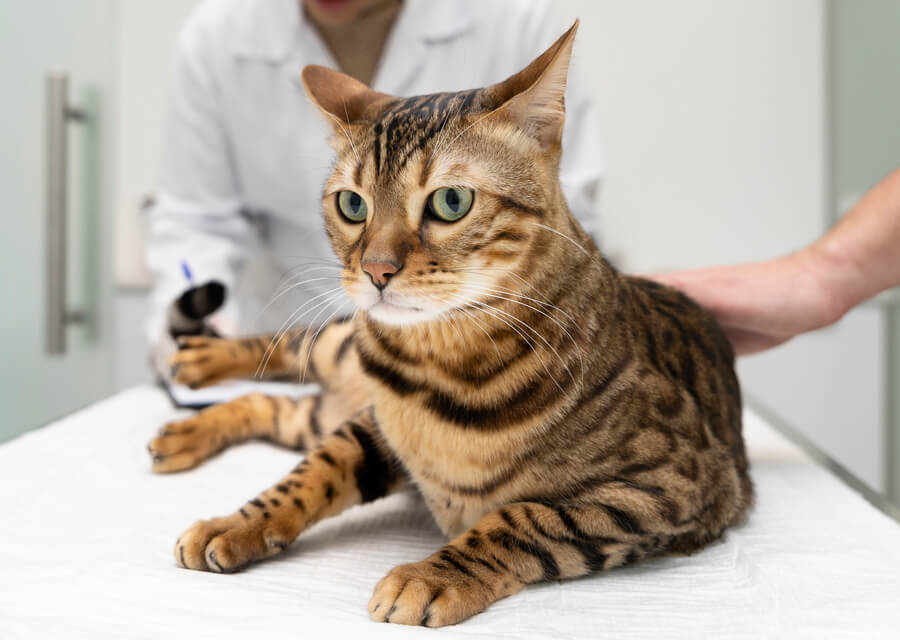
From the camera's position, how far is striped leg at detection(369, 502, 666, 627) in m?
0.66

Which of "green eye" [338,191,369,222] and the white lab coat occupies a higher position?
the white lab coat

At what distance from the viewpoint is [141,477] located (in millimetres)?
1021

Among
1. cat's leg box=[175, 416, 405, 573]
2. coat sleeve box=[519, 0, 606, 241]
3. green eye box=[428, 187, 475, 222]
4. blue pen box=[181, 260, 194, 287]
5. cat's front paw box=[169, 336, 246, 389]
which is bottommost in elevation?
cat's leg box=[175, 416, 405, 573]

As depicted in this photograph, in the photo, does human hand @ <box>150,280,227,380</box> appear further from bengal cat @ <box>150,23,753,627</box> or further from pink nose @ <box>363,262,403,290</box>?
pink nose @ <box>363,262,403,290</box>

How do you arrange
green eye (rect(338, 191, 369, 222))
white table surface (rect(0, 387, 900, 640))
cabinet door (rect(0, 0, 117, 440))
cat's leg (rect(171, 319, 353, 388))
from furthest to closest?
cabinet door (rect(0, 0, 117, 440))
cat's leg (rect(171, 319, 353, 388))
green eye (rect(338, 191, 369, 222))
white table surface (rect(0, 387, 900, 640))

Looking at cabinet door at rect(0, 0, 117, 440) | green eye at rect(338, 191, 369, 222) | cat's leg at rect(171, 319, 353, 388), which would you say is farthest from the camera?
cabinet door at rect(0, 0, 117, 440)

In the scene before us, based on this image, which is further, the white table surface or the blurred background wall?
the blurred background wall

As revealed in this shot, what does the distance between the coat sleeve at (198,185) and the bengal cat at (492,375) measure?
939 millimetres

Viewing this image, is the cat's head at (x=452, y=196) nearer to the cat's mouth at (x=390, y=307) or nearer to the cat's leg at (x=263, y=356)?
the cat's mouth at (x=390, y=307)

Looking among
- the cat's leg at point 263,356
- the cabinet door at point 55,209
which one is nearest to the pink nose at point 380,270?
the cat's leg at point 263,356

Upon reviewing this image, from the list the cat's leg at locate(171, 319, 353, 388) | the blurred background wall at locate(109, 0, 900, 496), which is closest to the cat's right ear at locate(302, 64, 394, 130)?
the cat's leg at locate(171, 319, 353, 388)

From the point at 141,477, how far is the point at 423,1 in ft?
3.19

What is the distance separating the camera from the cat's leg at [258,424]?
109cm

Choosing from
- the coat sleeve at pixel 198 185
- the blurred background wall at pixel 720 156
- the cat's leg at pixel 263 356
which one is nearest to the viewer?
the cat's leg at pixel 263 356
